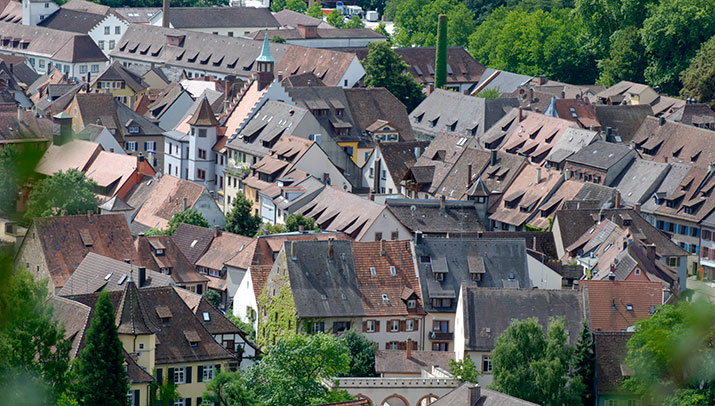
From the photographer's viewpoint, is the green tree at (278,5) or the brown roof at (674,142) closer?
the brown roof at (674,142)

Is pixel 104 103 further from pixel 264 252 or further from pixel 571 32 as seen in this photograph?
pixel 571 32

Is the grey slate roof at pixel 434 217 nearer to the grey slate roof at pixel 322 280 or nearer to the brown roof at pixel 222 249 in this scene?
the brown roof at pixel 222 249

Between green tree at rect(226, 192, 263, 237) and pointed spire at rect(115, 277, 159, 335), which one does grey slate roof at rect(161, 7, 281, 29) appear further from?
pointed spire at rect(115, 277, 159, 335)

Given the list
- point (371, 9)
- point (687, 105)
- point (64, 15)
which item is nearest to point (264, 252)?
point (687, 105)

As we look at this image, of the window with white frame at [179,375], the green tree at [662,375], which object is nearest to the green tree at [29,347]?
the window with white frame at [179,375]

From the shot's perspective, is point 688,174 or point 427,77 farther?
point 427,77

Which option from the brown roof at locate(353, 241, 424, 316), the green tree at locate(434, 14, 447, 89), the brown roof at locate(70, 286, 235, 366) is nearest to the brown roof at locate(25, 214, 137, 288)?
the brown roof at locate(70, 286, 235, 366)
